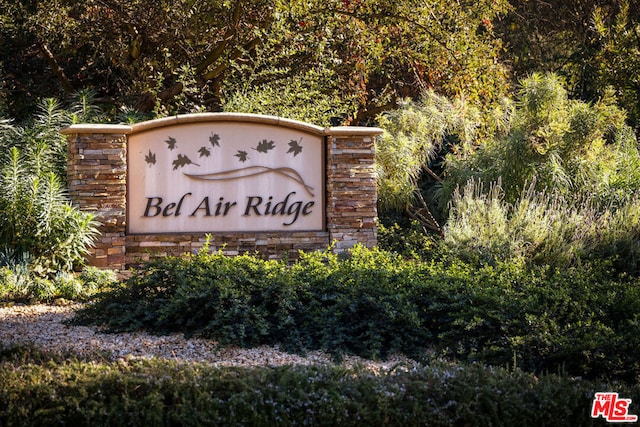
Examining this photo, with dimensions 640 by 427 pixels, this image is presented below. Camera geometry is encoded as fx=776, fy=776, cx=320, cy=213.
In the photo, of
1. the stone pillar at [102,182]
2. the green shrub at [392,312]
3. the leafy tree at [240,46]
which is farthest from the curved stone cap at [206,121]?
the green shrub at [392,312]

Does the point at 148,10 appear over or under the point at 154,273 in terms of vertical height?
over

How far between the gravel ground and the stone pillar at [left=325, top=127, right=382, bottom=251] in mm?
3646

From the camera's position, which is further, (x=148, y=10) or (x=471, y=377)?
(x=148, y=10)

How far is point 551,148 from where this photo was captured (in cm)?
1046

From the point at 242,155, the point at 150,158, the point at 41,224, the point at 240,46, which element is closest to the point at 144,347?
the point at 41,224

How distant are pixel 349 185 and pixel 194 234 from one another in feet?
6.14

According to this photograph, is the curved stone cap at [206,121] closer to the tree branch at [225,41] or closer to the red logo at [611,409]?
the tree branch at [225,41]

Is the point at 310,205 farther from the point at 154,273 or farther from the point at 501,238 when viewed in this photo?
the point at 154,273

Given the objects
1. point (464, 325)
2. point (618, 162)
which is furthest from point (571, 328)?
point (618, 162)

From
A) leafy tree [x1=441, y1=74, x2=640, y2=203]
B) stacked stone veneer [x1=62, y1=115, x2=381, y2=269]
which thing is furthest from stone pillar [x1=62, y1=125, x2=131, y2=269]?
leafy tree [x1=441, y1=74, x2=640, y2=203]

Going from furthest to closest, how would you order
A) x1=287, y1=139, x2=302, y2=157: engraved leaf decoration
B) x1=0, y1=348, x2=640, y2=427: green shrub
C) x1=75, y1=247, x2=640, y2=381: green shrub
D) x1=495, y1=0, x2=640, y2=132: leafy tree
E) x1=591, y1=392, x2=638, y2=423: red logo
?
x1=495, y1=0, x2=640, y2=132: leafy tree, x1=287, y1=139, x2=302, y2=157: engraved leaf decoration, x1=75, y1=247, x2=640, y2=381: green shrub, x1=591, y1=392, x2=638, y2=423: red logo, x1=0, y1=348, x2=640, y2=427: green shrub

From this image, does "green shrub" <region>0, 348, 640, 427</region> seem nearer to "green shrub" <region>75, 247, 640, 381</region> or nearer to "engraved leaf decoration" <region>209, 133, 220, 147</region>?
"green shrub" <region>75, 247, 640, 381</region>

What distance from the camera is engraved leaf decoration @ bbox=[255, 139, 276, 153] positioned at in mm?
8859

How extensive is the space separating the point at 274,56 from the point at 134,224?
165 inches
